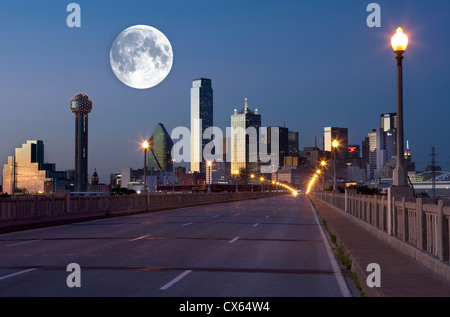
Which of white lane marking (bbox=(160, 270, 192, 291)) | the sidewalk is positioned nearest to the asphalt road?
white lane marking (bbox=(160, 270, 192, 291))

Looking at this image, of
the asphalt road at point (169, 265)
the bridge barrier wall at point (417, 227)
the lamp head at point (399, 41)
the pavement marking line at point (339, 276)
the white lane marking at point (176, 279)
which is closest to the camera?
the pavement marking line at point (339, 276)

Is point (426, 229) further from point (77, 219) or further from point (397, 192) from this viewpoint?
point (77, 219)

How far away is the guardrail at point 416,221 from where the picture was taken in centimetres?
1032

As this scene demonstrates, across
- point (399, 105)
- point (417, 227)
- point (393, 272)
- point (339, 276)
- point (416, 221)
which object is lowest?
point (339, 276)

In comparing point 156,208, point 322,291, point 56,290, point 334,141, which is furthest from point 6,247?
point 334,141

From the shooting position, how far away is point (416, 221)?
1305 cm

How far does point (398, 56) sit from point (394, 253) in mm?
6833

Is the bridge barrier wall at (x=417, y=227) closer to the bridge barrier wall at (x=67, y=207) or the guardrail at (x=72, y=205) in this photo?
the bridge barrier wall at (x=67, y=207)

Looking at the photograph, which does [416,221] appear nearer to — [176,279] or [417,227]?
[417,227]

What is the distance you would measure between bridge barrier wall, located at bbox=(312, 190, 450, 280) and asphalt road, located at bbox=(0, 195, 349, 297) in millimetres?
1830

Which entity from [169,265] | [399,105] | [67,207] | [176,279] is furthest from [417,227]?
[67,207]

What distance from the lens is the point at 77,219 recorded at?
31812mm

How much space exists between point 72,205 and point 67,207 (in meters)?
0.94

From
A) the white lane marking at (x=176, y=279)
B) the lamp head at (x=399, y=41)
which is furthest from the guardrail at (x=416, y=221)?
the white lane marking at (x=176, y=279)
